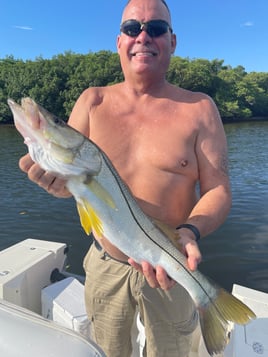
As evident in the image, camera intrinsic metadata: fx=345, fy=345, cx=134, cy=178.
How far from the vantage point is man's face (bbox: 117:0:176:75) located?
8.20 feet

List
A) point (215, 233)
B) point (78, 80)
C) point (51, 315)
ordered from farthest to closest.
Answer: point (78, 80)
point (215, 233)
point (51, 315)

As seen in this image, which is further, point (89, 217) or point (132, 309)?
point (132, 309)

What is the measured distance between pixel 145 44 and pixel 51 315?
2838 millimetres

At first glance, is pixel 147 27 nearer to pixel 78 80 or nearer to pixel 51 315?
pixel 51 315

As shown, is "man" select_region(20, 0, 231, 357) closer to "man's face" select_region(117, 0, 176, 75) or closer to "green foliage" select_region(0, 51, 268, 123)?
"man's face" select_region(117, 0, 176, 75)

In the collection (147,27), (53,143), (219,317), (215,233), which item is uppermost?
(147,27)

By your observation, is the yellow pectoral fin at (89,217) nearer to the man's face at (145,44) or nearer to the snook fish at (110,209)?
the snook fish at (110,209)

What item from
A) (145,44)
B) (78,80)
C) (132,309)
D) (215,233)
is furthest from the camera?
(78,80)

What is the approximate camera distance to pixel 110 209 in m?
2.09

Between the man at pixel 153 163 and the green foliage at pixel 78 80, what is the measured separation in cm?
4932

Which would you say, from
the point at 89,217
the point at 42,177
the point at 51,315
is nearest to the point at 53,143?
the point at 42,177

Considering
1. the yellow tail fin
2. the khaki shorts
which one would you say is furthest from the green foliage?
the yellow tail fin

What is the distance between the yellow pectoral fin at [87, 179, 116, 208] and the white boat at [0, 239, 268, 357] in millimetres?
832

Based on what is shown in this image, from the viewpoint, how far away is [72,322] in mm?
3305
